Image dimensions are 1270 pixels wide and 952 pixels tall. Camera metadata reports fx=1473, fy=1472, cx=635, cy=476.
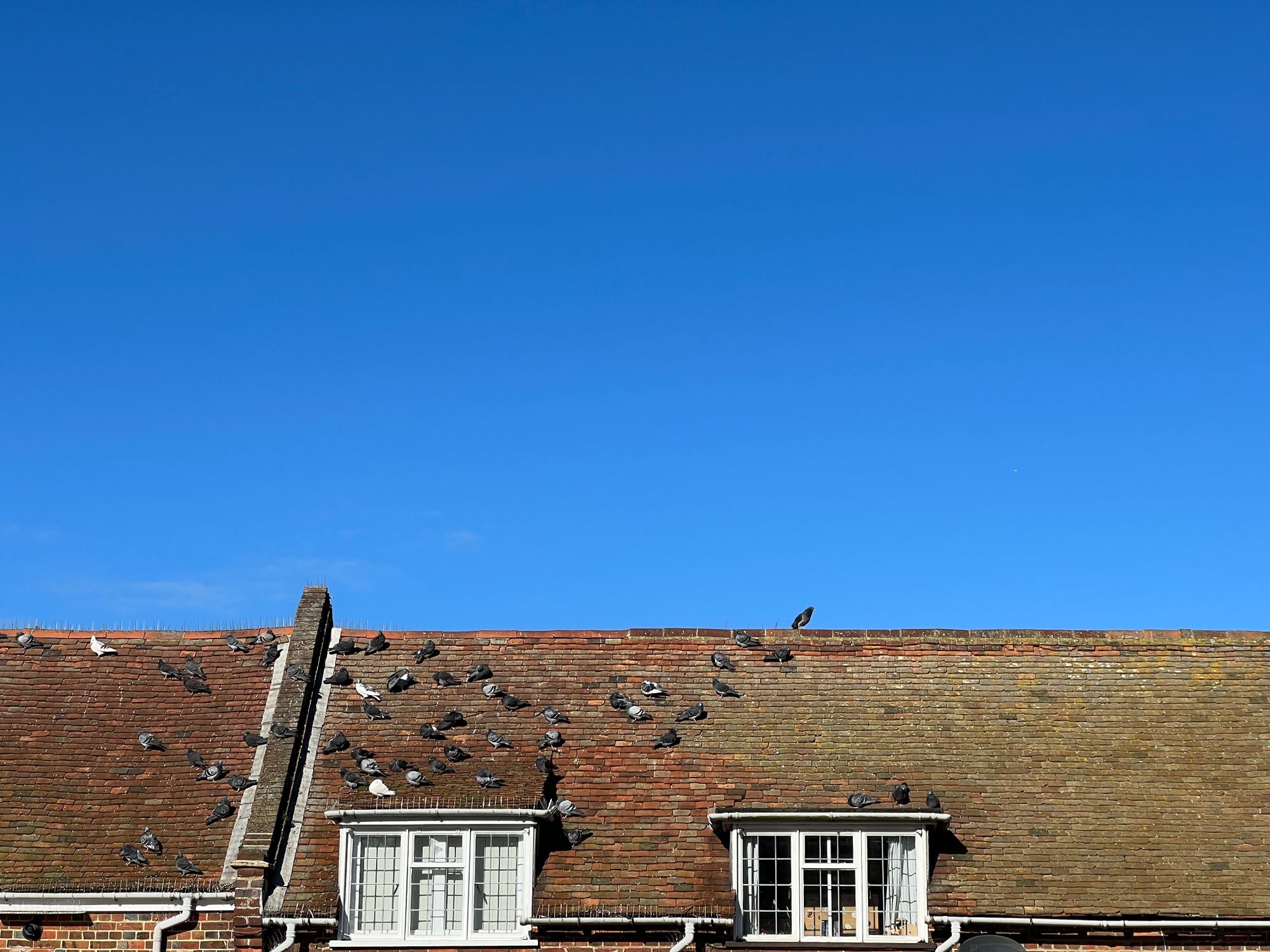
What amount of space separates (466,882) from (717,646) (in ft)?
21.9

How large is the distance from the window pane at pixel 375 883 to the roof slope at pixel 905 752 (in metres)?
0.44

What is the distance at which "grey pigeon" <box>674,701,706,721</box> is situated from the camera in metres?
24.1

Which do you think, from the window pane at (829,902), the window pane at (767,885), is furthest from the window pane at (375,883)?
the window pane at (829,902)

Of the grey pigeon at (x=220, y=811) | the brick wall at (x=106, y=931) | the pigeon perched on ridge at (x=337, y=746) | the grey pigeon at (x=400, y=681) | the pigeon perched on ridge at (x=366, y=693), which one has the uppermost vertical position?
the grey pigeon at (x=400, y=681)

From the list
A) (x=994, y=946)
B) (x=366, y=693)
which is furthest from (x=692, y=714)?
(x=994, y=946)

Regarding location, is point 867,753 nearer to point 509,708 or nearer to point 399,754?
point 509,708

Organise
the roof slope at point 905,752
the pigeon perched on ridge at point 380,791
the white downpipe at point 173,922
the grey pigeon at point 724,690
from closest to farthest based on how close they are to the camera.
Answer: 1. the white downpipe at point 173,922
2. the roof slope at point 905,752
3. the pigeon perched on ridge at point 380,791
4. the grey pigeon at point 724,690

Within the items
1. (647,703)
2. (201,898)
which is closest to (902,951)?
(647,703)

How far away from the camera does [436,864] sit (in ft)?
71.0

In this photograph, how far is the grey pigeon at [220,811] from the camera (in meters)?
22.0

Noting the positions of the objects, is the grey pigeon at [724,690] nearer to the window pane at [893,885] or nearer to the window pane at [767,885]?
the window pane at [767,885]

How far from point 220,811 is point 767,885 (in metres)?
8.20

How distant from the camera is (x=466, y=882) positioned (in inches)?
846

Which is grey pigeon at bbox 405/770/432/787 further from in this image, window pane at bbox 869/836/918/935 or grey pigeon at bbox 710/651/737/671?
window pane at bbox 869/836/918/935
